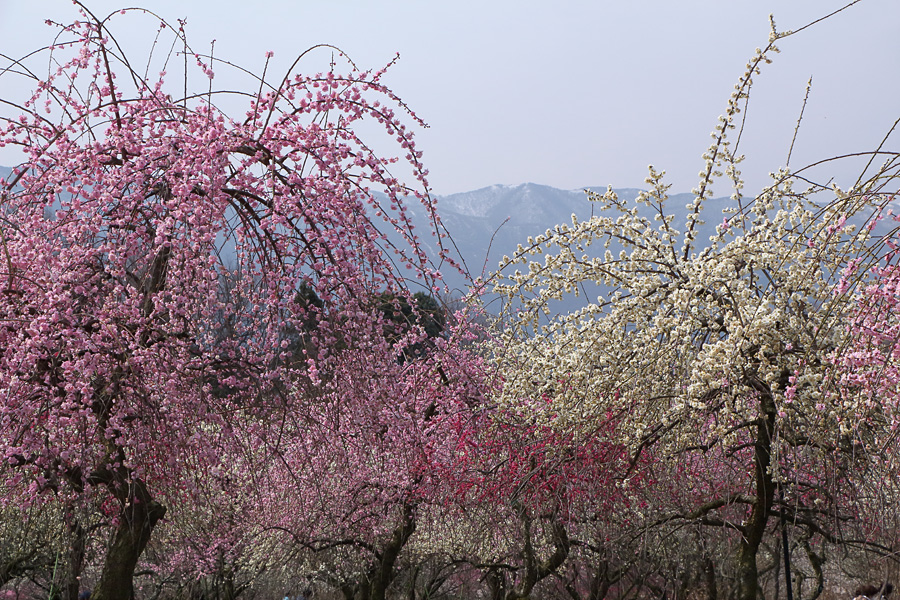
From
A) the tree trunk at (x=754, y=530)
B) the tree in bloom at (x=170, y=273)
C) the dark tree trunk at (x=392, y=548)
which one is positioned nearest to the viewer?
the tree in bloom at (x=170, y=273)

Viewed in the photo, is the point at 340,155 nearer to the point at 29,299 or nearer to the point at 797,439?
the point at 29,299

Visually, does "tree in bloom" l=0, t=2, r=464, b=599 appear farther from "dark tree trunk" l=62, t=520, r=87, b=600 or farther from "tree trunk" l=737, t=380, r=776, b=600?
"tree trunk" l=737, t=380, r=776, b=600

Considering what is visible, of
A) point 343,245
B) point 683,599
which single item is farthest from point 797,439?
point 683,599

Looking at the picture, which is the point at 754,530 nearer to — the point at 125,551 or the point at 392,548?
the point at 125,551

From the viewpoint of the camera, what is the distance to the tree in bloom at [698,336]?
518 cm

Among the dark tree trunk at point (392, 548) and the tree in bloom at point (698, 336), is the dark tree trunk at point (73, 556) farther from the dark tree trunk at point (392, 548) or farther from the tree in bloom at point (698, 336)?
the dark tree trunk at point (392, 548)

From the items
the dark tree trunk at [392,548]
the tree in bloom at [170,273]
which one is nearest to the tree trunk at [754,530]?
the tree in bloom at [170,273]

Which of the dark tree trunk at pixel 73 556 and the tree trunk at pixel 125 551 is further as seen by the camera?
the tree trunk at pixel 125 551

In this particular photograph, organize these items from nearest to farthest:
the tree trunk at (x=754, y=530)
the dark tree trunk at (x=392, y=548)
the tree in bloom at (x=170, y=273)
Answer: the tree in bloom at (x=170, y=273) < the tree trunk at (x=754, y=530) < the dark tree trunk at (x=392, y=548)

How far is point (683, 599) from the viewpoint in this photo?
15.8 m

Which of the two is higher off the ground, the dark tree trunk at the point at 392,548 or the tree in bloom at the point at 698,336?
the tree in bloom at the point at 698,336

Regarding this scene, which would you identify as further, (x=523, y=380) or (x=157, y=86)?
(x=523, y=380)

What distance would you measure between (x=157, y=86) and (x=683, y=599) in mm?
13865

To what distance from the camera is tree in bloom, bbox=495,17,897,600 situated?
5.18 metres
